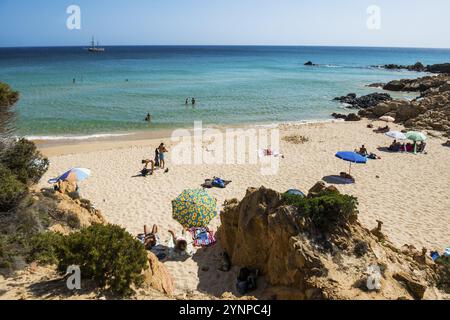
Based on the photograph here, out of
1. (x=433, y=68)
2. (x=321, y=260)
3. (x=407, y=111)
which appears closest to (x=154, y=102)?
(x=407, y=111)

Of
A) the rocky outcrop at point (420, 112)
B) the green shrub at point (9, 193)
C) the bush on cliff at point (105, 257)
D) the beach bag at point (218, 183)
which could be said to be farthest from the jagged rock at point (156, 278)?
the rocky outcrop at point (420, 112)

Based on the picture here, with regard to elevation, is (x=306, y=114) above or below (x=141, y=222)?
above

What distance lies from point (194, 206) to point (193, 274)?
209 centimetres

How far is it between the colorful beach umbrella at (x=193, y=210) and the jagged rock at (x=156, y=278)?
2.66 metres

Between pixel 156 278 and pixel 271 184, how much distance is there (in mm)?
9881

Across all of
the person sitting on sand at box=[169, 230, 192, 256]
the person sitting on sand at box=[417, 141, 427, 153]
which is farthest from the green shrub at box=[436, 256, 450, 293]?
the person sitting on sand at box=[417, 141, 427, 153]

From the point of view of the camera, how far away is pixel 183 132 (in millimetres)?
27297

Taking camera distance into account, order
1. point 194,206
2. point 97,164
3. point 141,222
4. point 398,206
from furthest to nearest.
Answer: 1. point 97,164
2. point 398,206
3. point 141,222
4. point 194,206

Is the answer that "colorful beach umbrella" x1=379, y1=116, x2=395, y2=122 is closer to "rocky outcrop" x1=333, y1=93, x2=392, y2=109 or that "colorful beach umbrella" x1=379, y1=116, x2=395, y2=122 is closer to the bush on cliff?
"rocky outcrop" x1=333, y1=93, x2=392, y2=109

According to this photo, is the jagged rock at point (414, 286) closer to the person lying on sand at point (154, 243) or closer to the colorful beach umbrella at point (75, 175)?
the person lying on sand at point (154, 243)

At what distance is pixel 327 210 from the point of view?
282 inches

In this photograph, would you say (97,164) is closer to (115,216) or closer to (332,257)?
(115,216)
